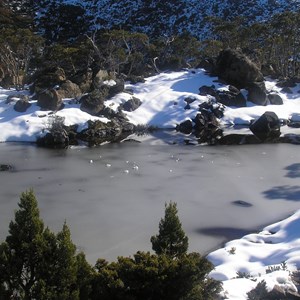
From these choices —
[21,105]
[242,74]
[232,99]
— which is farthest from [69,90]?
[242,74]

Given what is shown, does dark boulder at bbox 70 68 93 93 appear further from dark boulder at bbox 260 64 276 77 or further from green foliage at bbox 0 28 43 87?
dark boulder at bbox 260 64 276 77

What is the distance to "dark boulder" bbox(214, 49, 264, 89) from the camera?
35.5m

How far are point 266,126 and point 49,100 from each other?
14391mm

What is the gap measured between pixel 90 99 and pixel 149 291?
24.8 meters

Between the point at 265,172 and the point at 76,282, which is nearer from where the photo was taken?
the point at 76,282

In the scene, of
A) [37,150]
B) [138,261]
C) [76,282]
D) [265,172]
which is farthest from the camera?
[37,150]

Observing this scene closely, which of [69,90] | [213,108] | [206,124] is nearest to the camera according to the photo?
[206,124]

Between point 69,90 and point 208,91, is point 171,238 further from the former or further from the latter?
point 208,91

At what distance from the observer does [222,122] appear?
31.3 metres

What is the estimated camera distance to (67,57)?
38.4 meters

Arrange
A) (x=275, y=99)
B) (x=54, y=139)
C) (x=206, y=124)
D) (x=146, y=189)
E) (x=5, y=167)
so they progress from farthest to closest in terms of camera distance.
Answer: (x=275, y=99) → (x=206, y=124) → (x=54, y=139) → (x=5, y=167) → (x=146, y=189)

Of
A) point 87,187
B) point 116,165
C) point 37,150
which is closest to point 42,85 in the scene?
point 37,150

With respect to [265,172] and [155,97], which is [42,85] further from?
[265,172]

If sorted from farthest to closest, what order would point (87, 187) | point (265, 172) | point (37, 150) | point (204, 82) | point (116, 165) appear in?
point (204, 82) < point (37, 150) < point (116, 165) < point (265, 172) < point (87, 187)
